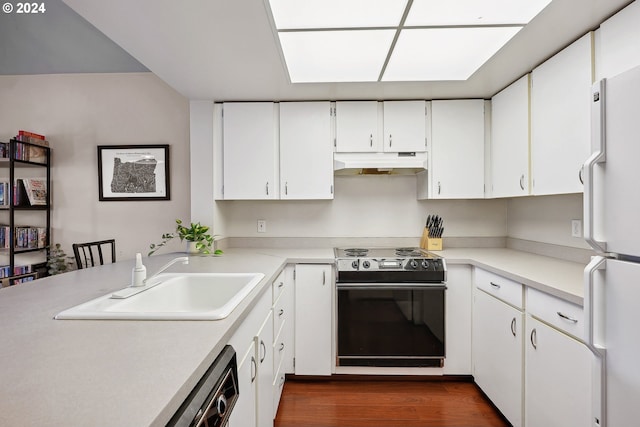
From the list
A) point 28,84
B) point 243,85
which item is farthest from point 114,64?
point 243,85

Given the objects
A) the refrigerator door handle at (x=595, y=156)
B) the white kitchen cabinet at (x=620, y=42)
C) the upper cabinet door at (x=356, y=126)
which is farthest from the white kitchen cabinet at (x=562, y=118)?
the upper cabinet door at (x=356, y=126)

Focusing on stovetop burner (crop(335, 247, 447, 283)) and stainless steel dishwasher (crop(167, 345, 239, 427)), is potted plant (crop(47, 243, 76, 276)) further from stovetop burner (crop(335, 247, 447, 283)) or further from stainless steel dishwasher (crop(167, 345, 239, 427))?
stainless steel dishwasher (crop(167, 345, 239, 427))

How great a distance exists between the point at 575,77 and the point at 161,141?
3.26m

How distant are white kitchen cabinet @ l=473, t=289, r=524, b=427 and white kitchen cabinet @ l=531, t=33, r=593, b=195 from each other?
30.4 inches

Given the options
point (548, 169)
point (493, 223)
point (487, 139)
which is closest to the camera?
point (548, 169)

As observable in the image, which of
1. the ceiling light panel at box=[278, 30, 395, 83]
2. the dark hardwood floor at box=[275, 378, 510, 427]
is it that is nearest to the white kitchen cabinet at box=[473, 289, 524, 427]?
the dark hardwood floor at box=[275, 378, 510, 427]

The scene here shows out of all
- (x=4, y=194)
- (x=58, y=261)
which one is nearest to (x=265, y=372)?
(x=58, y=261)

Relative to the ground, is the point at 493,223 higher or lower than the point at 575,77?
lower

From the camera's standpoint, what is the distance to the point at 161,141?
3.08 meters

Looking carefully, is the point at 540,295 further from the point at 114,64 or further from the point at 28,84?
the point at 28,84

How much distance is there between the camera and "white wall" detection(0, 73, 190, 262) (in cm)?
308

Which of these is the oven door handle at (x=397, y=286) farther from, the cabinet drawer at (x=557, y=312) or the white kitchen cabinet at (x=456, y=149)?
the white kitchen cabinet at (x=456, y=149)

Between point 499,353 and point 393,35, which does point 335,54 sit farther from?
point 499,353

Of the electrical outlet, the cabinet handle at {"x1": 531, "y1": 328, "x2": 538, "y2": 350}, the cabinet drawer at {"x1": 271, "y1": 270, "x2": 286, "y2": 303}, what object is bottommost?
the cabinet handle at {"x1": 531, "y1": 328, "x2": 538, "y2": 350}
